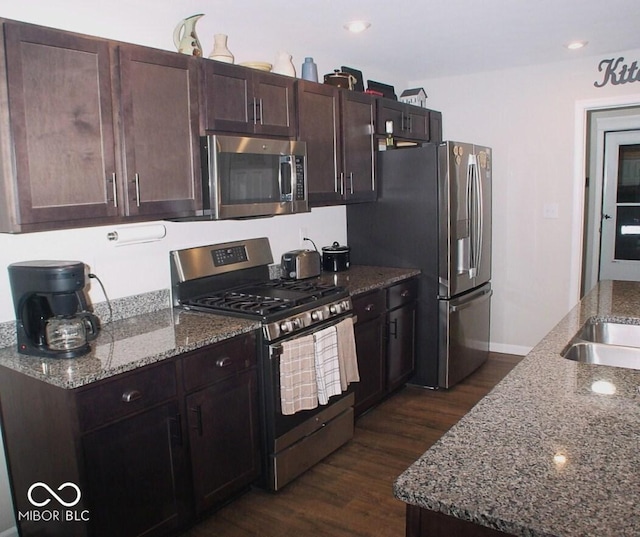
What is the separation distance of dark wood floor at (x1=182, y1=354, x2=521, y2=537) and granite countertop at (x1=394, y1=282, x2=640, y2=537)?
1192 mm

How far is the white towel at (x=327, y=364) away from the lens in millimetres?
2766

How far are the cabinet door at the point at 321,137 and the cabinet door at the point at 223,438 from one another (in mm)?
1334

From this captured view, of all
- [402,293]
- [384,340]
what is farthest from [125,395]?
[402,293]

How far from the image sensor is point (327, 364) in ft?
9.29

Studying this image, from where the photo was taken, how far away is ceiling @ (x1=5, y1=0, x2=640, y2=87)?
258cm

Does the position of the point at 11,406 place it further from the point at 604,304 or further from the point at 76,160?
the point at 604,304

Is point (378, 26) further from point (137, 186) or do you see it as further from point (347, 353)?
point (347, 353)

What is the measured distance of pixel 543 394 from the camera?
1500mm

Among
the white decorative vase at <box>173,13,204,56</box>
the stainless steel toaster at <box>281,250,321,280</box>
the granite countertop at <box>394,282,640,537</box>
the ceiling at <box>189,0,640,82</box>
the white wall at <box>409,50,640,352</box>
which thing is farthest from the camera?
the white wall at <box>409,50,640,352</box>

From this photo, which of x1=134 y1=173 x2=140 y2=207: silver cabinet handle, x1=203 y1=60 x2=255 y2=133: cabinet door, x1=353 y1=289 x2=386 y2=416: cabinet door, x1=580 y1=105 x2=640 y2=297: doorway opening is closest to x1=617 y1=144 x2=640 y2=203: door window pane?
x1=580 y1=105 x2=640 y2=297: doorway opening

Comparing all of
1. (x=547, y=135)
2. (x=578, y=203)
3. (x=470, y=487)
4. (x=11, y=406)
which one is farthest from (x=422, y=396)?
(x=470, y=487)

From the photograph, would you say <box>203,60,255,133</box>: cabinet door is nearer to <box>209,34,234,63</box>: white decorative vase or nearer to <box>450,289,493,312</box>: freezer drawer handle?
<box>209,34,234,63</box>: white decorative vase

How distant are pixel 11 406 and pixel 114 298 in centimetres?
66

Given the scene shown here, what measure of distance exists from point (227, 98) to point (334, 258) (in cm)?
150
